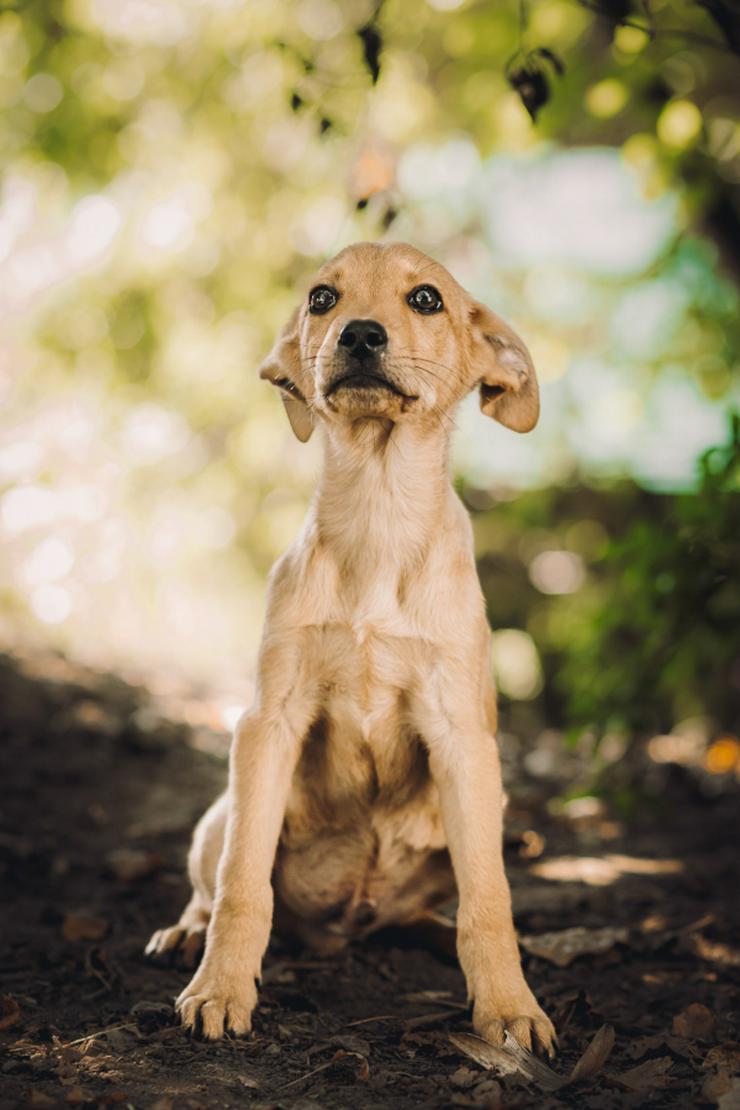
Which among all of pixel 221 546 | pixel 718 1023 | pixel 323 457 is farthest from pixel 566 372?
pixel 718 1023

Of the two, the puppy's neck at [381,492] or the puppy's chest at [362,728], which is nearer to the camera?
the puppy's chest at [362,728]

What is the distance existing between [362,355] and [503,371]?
701 millimetres

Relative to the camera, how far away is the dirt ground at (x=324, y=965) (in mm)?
2643

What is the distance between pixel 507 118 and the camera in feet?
26.2

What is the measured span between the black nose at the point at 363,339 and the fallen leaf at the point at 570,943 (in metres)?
2.31

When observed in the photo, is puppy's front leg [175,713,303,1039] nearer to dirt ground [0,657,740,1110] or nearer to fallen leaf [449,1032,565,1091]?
dirt ground [0,657,740,1110]

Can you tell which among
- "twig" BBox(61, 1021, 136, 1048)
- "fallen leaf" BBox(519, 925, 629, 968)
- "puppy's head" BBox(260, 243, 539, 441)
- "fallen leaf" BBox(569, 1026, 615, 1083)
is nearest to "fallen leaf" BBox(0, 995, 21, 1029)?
"twig" BBox(61, 1021, 136, 1048)

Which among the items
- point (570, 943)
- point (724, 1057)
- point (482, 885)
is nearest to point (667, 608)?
point (570, 943)

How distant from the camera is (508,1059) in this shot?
9.19ft

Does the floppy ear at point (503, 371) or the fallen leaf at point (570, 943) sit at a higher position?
the floppy ear at point (503, 371)

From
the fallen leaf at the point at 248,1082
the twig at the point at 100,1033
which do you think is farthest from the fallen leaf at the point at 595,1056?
the twig at the point at 100,1033

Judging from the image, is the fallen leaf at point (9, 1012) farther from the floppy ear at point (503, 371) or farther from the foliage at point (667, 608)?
the foliage at point (667, 608)

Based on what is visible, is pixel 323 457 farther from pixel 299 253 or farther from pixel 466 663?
pixel 299 253

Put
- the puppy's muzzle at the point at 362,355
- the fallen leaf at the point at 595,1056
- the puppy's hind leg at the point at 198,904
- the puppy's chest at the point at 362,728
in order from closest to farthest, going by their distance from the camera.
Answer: the fallen leaf at the point at 595,1056
the puppy's chest at the point at 362,728
the puppy's muzzle at the point at 362,355
the puppy's hind leg at the point at 198,904
